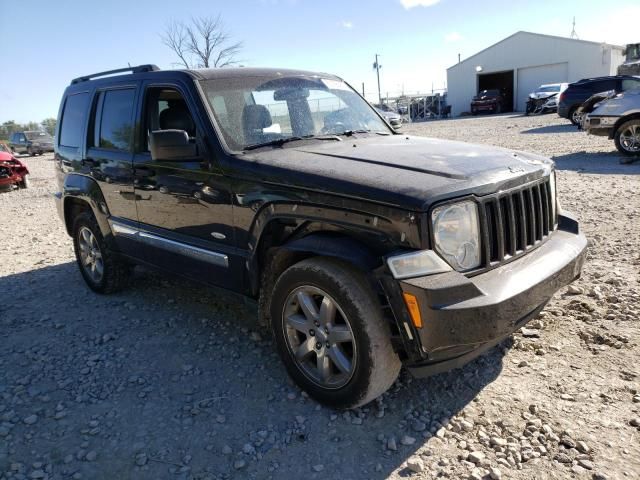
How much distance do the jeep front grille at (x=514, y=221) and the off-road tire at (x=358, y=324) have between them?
25.1 inches

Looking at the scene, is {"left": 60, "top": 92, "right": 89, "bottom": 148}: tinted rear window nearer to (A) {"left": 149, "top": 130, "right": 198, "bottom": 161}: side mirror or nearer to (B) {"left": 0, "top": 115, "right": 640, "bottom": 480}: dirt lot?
(B) {"left": 0, "top": 115, "right": 640, "bottom": 480}: dirt lot

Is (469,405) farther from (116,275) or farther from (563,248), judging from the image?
(116,275)

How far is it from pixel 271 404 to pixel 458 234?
4.99 feet

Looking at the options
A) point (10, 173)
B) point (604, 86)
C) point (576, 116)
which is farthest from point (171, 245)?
point (604, 86)

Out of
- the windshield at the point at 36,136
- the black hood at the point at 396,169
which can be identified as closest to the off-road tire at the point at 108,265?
the black hood at the point at 396,169

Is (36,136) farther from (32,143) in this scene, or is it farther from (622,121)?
(622,121)

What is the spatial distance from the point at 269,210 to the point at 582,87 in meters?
18.1

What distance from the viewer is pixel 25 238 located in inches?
313

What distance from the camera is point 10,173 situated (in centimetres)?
1345

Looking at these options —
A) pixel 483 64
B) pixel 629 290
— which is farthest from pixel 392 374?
pixel 483 64

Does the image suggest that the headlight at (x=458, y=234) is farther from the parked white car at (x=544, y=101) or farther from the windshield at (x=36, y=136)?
the windshield at (x=36, y=136)

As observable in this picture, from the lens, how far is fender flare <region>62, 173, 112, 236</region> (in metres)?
4.66

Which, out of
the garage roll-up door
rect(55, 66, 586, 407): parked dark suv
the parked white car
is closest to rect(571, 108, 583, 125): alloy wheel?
the parked white car

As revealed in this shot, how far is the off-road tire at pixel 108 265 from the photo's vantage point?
479cm
